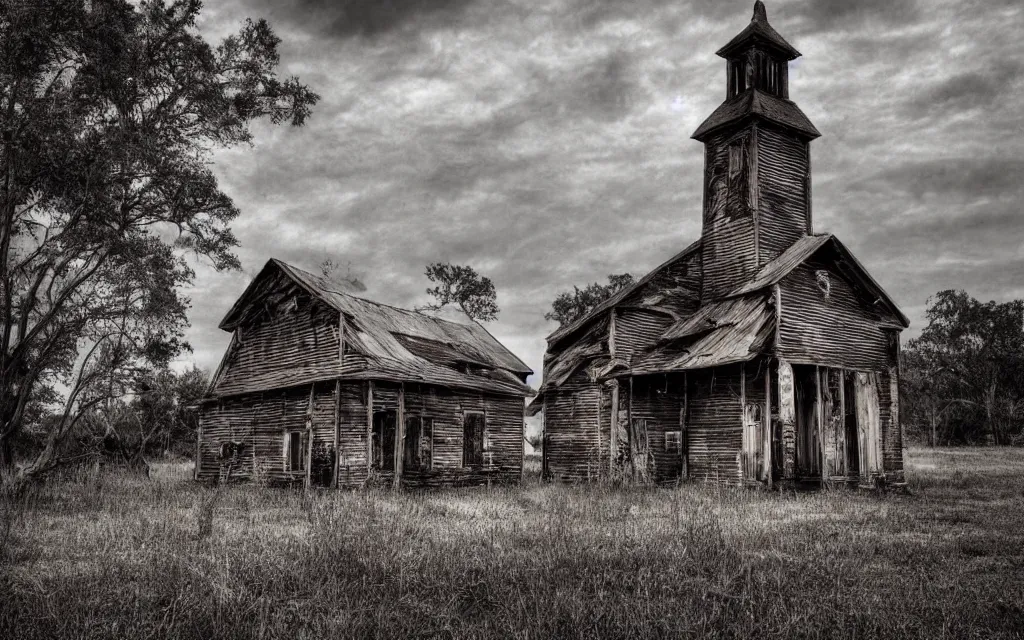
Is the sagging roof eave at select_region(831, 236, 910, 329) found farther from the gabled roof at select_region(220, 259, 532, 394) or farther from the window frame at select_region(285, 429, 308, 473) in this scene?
the window frame at select_region(285, 429, 308, 473)

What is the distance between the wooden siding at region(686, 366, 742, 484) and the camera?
21.6m

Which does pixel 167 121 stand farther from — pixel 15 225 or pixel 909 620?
pixel 909 620

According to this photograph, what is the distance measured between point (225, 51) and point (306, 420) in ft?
34.5

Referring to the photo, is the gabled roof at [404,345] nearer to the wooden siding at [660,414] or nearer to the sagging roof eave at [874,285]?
the wooden siding at [660,414]

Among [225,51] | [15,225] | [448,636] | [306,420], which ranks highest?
[225,51]

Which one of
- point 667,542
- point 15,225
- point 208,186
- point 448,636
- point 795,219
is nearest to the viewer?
point 448,636

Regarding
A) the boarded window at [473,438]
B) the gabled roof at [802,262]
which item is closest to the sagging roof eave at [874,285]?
the gabled roof at [802,262]

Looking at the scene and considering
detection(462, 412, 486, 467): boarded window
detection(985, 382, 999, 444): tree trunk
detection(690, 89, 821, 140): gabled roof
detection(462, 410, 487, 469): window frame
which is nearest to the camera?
detection(462, 410, 487, 469): window frame

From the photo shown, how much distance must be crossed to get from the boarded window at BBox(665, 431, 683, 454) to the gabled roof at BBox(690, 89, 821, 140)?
35.0ft

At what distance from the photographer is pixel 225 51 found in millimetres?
20078

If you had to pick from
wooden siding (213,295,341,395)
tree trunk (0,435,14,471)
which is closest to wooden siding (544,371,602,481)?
wooden siding (213,295,341,395)

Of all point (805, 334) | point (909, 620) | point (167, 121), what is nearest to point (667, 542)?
point (909, 620)

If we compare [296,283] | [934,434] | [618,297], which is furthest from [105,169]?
[934,434]

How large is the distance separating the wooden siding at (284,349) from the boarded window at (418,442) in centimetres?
300
